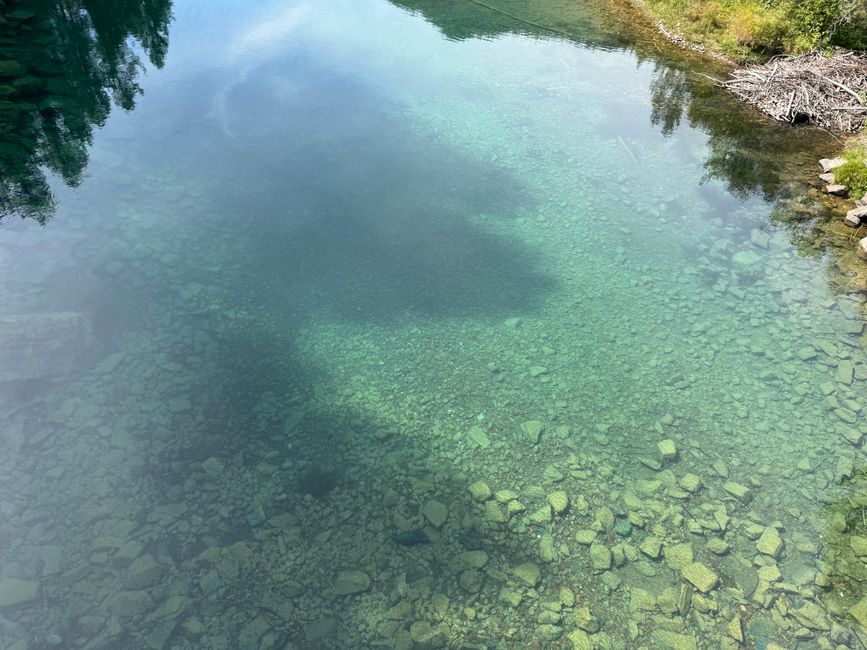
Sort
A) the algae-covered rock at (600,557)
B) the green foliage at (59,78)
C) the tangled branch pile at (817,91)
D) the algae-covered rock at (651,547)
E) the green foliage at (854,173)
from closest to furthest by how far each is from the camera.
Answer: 1. the algae-covered rock at (600,557)
2. the algae-covered rock at (651,547)
3. the green foliage at (59,78)
4. the green foliage at (854,173)
5. the tangled branch pile at (817,91)

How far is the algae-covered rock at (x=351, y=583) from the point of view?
5797mm

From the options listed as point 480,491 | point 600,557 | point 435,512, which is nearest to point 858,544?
point 600,557

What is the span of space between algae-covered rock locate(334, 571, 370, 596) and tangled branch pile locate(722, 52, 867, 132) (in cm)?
1393

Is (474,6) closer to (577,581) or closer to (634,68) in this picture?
(634,68)

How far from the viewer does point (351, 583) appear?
585cm

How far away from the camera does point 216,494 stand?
21.1 ft

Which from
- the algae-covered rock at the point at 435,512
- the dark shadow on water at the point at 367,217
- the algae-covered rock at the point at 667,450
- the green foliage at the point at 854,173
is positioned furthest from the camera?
the green foliage at the point at 854,173

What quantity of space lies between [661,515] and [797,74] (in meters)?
12.6

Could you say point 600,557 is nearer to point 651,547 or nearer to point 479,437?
point 651,547

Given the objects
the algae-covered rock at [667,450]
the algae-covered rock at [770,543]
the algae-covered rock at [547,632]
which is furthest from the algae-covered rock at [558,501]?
the algae-covered rock at [770,543]

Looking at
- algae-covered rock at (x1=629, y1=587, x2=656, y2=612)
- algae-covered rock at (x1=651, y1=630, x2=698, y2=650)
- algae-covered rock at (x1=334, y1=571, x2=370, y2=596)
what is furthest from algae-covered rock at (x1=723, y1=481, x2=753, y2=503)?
algae-covered rock at (x1=334, y1=571, x2=370, y2=596)

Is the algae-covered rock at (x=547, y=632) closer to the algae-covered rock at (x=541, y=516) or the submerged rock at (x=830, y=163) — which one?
the algae-covered rock at (x=541, y=516)

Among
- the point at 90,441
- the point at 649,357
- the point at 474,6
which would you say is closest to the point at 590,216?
the point at 649,357

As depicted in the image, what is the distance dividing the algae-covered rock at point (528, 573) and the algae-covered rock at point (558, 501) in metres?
0.73
